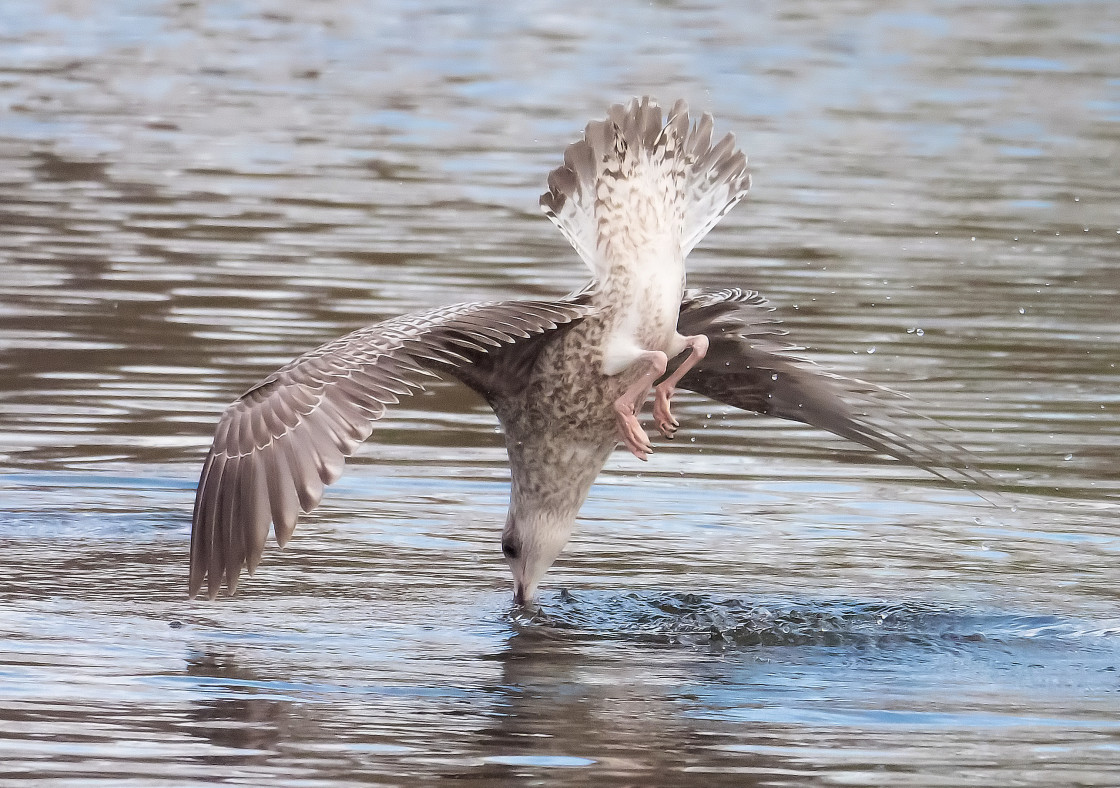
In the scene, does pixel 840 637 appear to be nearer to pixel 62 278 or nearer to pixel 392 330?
pixel 392 330

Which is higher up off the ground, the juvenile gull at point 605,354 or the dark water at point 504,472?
the juvenile gull at point 605,354

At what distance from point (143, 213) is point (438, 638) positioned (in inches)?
289

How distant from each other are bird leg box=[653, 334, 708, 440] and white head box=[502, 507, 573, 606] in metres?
0.48

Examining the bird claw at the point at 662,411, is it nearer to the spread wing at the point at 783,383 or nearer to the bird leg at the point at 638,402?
the bird leg at the point at 638,402

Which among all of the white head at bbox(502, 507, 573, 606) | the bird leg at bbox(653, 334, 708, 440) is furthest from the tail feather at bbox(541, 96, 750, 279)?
the white head at bbox(502, 507, 573, 606)

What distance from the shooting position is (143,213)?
13.3 meters

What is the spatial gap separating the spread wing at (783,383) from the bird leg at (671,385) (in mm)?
254

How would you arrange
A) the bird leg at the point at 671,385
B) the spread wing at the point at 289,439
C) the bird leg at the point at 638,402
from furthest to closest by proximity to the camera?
the bird leg at the point at 671,385, the bird leg at the point at 638,402, the spread wing at the point at 289,439

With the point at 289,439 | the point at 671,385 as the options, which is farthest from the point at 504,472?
the point at 289,439

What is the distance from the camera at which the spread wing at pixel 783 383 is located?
727 centimetres

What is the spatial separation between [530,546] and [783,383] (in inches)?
40.2

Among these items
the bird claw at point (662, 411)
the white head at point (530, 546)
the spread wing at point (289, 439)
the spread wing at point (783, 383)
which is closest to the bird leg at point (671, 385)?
the bird claw at point (662, 411)

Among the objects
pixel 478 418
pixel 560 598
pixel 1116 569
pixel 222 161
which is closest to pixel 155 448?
pixel 478 418

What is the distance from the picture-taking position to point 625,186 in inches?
273
